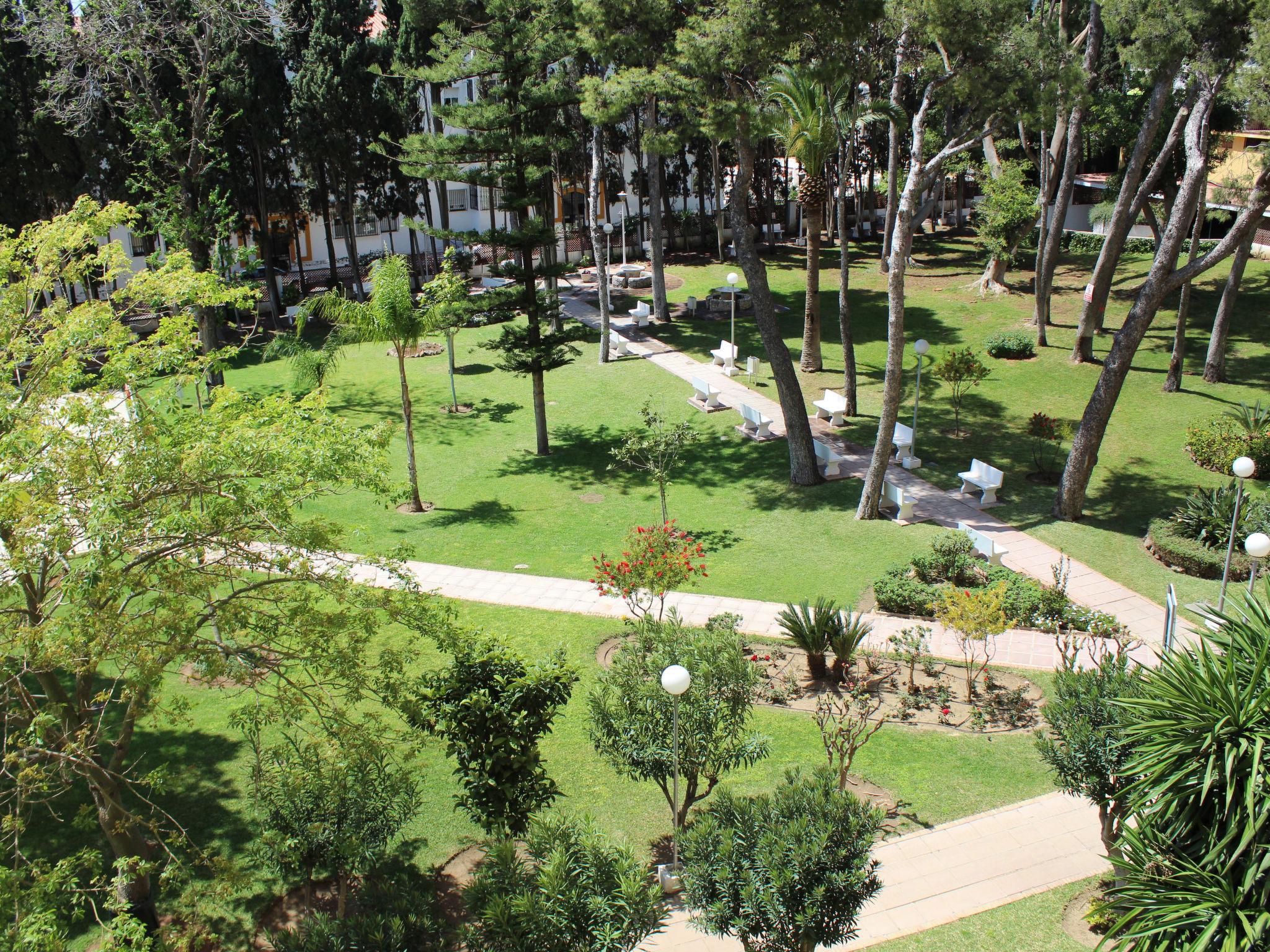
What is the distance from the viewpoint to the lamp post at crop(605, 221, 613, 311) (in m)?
27.6

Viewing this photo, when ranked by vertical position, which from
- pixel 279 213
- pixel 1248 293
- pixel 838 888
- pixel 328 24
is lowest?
pixel 838 888

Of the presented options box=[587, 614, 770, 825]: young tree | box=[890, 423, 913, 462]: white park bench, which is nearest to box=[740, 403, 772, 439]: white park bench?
box=[890, 423, 913, 462]: white park bench

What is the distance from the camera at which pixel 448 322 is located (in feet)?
65.4

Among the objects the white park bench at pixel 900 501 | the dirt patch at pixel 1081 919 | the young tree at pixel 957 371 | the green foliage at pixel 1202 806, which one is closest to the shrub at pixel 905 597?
the white park bench at pixel 900 501

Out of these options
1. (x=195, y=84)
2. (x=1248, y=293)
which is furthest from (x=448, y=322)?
(x=1248, y=293)

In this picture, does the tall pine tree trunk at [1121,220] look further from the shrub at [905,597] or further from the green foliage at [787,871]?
the green foliage at [787,871]

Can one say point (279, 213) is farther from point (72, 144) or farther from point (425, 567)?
point (425, 567)

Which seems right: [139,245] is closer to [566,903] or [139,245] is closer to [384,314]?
[384,314]

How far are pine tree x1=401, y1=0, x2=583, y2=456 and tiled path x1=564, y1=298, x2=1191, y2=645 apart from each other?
16.8 ft

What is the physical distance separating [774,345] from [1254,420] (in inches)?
369

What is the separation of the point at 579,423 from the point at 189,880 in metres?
15.5

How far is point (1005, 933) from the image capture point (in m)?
9.16

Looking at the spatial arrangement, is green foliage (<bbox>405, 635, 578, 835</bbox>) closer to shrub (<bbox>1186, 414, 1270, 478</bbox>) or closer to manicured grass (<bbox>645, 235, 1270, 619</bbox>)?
manicured grass (<bbox>645, 235, 1270, 619</bbox>)

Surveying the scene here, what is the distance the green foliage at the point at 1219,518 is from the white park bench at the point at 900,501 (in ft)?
14.1
